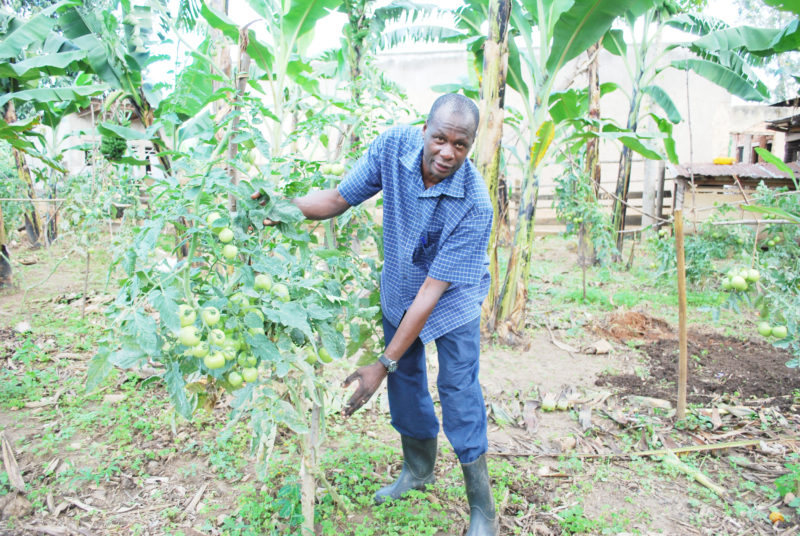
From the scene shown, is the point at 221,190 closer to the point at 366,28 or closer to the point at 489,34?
the point at 489,34

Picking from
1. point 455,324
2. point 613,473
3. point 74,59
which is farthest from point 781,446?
point 74,59

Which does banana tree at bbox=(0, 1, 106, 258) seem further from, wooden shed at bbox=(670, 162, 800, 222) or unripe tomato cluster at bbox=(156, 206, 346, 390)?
wooden shed at bbox=(670, 162, 800, 222)

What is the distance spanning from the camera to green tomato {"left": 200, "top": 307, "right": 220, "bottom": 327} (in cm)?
153

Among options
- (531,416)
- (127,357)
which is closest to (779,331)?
(531,416)

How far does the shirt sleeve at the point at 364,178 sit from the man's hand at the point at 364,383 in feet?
2.37

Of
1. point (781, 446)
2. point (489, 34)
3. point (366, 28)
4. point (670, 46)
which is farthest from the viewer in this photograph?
point (670, 46)

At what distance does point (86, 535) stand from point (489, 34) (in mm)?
4453

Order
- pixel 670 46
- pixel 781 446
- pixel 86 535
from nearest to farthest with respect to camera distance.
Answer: pixel 86 535 < pixel 781 446 < pixel 670 46

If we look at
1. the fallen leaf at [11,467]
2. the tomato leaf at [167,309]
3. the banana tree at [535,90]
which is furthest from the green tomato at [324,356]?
the banana tree at [535,90]

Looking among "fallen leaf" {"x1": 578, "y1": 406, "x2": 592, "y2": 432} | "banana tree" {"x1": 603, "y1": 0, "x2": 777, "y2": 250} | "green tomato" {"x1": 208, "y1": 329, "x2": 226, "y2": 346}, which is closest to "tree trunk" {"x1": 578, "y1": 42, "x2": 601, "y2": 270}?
"banana tree" {"x1": 603, "y1": 0, "x2": 777, "y2": 250}

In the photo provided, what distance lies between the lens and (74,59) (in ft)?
13.3

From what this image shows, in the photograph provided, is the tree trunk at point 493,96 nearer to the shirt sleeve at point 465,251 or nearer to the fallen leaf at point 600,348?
the fallen leaf at point 600,348

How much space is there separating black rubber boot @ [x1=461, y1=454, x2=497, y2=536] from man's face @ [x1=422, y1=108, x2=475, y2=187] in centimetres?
130

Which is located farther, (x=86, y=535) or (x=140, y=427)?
(x=140, y=427)
